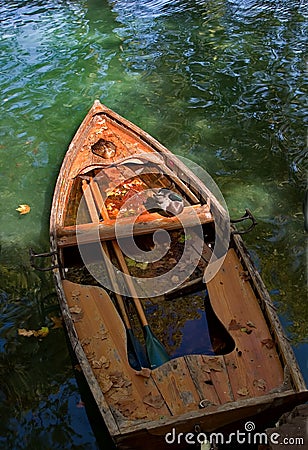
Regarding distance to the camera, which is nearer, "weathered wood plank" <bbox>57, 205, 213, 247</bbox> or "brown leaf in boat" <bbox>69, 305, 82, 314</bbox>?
"brown leaf in boat" <bbox>69, 305, 82, 314</bbox>

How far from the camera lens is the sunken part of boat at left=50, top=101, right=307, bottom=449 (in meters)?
3.49

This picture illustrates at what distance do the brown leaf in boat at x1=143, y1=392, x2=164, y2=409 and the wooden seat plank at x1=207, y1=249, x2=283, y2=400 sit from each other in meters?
0.54

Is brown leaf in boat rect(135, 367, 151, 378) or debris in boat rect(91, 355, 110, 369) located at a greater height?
debris in boat rect(91, 355, 110, 369)

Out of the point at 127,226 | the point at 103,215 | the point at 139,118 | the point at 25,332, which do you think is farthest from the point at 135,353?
the point at 139,118

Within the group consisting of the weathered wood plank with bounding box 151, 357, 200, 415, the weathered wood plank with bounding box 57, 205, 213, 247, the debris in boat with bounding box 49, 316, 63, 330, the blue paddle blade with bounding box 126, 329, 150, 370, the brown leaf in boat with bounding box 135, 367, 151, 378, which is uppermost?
the weathered wood plank with bounding box 57, 205, 213, 247

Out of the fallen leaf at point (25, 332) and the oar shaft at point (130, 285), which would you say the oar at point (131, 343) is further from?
the fallen leaf at point (25, 332)

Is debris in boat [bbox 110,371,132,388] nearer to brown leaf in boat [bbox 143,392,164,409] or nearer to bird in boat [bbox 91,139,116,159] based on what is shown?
brown leaf in boat [bbox 143,392,164,409]

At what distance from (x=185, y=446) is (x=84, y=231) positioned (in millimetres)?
2383

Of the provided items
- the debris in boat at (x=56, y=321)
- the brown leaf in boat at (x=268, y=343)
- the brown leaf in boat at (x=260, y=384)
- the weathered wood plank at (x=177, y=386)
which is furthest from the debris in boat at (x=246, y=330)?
the debris in boat at (x=56, y=321)

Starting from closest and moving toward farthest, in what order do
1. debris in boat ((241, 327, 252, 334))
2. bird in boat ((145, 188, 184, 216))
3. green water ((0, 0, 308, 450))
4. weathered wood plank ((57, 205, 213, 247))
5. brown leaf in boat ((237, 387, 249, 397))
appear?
brown leaf in boat ((237, 387, 249, 397))
debris in boat ((241, 327, 252, 334))
green water ((0, 0, 308, 450))
weathered wood plank ((57, 205, 213, 247))
bird in boat ((145, 188, 184, 216))

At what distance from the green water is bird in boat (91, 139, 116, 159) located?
757 millimetres

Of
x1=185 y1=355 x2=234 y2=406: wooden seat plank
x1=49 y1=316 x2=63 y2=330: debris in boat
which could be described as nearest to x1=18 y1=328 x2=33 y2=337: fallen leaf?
x1=49 y1=316 x2=63 y2=330: debris in boat

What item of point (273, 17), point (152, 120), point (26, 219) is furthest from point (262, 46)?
point (26, 219)

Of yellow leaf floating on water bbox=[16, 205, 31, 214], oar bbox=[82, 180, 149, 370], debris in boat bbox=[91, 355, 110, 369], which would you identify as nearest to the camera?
debris in boat bbox=[91, 355, 110, 369]
